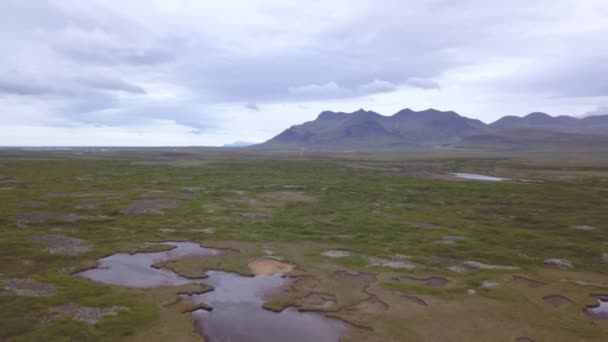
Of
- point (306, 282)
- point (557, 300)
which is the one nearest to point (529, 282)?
point (557, 300)

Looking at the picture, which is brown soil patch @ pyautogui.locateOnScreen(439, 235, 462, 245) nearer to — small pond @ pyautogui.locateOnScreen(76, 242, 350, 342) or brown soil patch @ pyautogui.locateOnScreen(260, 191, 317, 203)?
small pond @ pyautogui.locateOnScreen(76, 242, 350, 342)

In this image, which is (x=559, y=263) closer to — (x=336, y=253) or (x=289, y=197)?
(x=336, y=253)

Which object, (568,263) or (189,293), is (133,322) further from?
(568,263)

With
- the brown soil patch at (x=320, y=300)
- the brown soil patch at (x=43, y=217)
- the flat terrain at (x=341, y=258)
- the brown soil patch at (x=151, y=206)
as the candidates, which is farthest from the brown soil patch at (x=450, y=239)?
the brown soil patch at (x=43, y=217)

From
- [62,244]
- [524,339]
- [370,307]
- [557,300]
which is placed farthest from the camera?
[62,244]

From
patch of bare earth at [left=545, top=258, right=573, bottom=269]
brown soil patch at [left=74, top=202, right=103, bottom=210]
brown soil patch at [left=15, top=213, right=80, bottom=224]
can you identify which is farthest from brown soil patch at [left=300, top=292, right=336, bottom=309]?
brown soil patch at [left=74, top=202, right=103, bottom=210]
